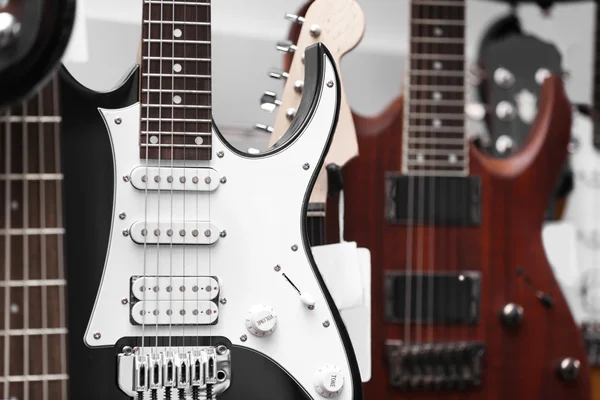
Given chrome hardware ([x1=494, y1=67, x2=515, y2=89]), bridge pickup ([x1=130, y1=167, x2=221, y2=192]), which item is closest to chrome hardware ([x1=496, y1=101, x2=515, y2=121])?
chrome hardware ([x1=494, y1=67, x2=515, y2=89])

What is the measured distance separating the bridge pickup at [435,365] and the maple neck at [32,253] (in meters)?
0.68

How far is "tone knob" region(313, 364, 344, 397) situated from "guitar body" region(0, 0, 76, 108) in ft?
1.61

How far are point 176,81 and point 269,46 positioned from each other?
58 centimetres

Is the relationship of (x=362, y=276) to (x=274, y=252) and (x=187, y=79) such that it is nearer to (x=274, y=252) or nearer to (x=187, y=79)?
(x=274, y=252)

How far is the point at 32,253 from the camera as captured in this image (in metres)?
0.88

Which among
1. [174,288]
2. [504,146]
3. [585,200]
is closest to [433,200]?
[504,146]

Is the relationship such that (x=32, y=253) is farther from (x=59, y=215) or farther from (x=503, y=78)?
(x=503, y=78)

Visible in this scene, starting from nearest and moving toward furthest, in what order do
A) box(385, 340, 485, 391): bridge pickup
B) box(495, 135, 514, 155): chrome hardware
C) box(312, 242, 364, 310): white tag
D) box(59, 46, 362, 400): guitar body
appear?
box(59, 46, 362, 400): guitar body, box(312, 242, 364, 310): white tag, box(385, 340, 485, 391): bridge pickup, box(495, 135, 514, 155): chrome hardware

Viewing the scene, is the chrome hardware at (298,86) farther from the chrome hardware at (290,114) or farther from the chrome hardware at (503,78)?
the chrome hardware at (503,78)

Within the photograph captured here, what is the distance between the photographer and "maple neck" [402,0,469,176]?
147cm

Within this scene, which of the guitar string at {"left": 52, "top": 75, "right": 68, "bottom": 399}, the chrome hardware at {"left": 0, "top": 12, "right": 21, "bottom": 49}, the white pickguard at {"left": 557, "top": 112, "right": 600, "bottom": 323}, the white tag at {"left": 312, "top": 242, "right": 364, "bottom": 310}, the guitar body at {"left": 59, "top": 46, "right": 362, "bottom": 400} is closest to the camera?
the chrome hardware at {"left": 0, "top": 12, "right": 21, "bottom": 49}

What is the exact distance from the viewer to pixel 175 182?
40.6 inches

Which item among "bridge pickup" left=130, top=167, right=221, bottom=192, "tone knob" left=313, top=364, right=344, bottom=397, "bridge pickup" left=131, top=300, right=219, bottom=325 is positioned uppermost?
"bridge pickup" left=130, top=167, right=221, bottom=192

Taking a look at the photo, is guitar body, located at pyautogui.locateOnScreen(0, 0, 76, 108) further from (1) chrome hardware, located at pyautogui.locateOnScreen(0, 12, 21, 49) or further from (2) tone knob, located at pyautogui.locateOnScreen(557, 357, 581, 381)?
(2) tone knob, located at pyautogui.locateOnScreen(557, 357, 581, 381)
